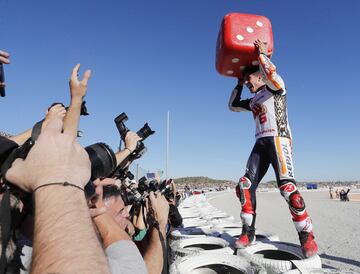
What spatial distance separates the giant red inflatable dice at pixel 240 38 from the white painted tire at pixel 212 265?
236 cm

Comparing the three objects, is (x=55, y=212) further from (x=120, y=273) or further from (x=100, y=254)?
(x=120, y=273)

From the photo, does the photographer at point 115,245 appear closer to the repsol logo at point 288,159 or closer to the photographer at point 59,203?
the photographer at point 59,203

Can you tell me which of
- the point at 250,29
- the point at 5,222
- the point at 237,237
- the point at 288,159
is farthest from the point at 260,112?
the point at 5,222

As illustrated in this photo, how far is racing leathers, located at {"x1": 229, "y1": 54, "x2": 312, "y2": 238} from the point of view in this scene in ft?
10.6

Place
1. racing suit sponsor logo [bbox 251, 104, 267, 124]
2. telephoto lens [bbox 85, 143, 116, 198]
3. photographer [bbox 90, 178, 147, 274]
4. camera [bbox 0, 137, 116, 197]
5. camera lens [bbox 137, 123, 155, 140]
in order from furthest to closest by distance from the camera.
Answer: camera lens [bbox 137, 123, 155, 140] → racing suit sponsor logo [bbox 251, 104, 267, 124] → photographer [bbox 90, 178, 147, 274] → telephoto lens [bbox 85, 143, 116, 198] → camera [bbox 0, 137, 116, 197]

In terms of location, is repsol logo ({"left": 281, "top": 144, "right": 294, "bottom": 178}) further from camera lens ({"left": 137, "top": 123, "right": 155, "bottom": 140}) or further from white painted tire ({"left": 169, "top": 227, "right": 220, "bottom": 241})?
camera lens ({"left": 137, "top": 123, "right": 155, "bottom": 140})

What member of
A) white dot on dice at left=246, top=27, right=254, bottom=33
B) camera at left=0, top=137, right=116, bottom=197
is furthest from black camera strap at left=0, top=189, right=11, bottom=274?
Result: white dot on dice at left=246, top=27, right=254, bottom=33

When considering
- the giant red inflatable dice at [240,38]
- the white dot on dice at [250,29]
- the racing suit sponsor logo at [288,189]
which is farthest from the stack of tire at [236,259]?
the white dot on dice at [250,29]

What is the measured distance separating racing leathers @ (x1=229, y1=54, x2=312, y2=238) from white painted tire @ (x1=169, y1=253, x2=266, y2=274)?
829 millimetres

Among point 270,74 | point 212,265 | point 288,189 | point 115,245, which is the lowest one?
point 212,265

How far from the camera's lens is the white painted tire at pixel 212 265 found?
2.38m

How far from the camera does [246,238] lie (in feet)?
10.7

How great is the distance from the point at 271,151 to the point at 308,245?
1.00 m

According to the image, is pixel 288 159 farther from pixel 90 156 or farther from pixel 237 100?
pixel 90 156
